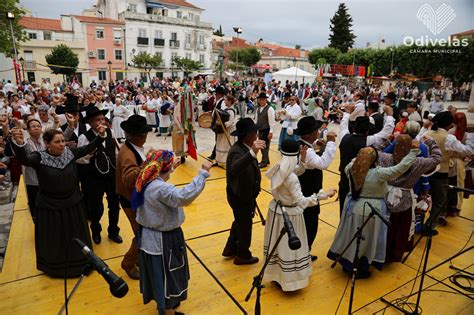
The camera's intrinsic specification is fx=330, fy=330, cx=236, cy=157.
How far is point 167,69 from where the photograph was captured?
4919cm

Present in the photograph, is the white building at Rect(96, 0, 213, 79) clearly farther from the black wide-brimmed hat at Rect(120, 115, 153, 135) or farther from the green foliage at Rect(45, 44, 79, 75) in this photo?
the black wide-brimmed hat at Rect(120, 115, 153, 135)

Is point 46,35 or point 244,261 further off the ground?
point 46,35

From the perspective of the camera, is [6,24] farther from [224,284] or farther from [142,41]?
[224,284]

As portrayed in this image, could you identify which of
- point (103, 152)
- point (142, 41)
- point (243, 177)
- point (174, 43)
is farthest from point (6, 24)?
point (243, 177)

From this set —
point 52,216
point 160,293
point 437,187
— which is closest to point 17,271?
point 52,216

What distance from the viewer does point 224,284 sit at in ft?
13.1

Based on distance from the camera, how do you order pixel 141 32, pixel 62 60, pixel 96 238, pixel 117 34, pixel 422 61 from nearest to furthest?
pixel 96 238 → pixel 422 61 → pixel 62 60 → pixel 117 34 → pixel 141 32

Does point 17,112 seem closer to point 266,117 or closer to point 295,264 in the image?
point 266,117

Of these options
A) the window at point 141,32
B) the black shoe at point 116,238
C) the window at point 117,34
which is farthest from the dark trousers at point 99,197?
the window at point 141,32

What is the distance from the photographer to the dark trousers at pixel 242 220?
4.01 m

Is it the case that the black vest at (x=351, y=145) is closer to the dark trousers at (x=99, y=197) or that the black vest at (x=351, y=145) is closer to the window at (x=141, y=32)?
the dark trousers at (x=99, y=197)

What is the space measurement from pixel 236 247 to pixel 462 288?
2.81 m

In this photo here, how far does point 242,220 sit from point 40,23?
2177 inches

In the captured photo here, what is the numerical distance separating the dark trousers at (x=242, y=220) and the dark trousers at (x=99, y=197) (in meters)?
1.79
